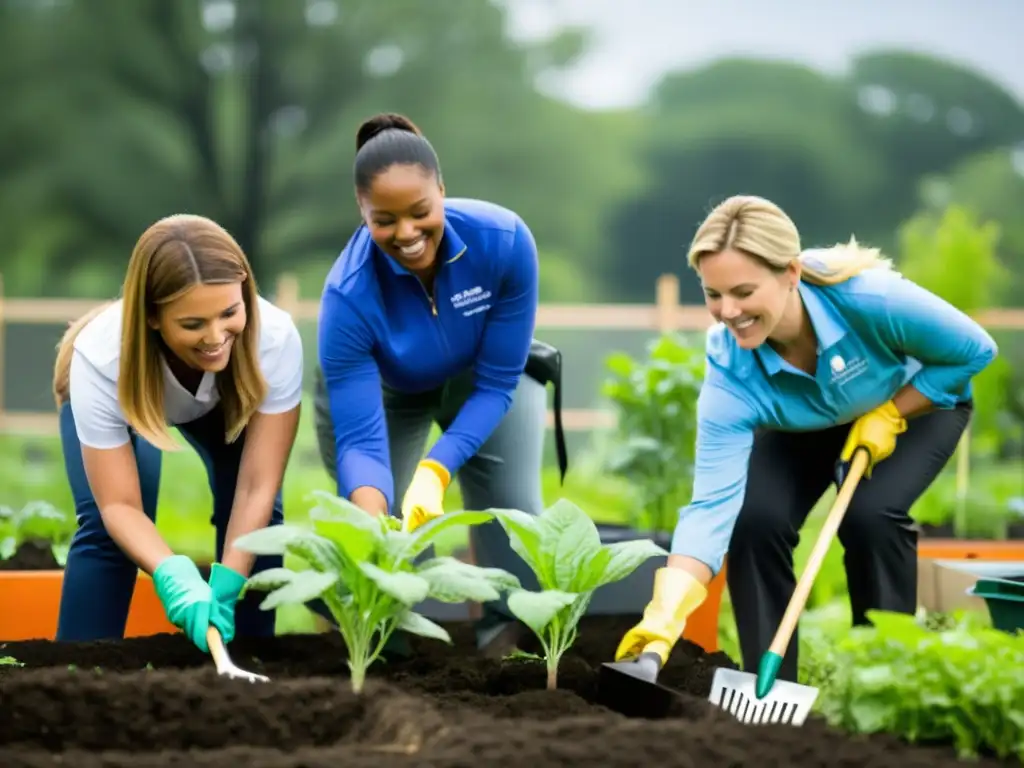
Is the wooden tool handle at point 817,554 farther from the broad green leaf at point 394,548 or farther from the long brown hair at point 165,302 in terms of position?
the long brown hair at point 165,302

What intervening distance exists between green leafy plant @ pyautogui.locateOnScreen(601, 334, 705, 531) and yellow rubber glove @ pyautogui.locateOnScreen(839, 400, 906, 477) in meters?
1.56

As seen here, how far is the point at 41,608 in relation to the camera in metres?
3.85

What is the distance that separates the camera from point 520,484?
12.1 ft

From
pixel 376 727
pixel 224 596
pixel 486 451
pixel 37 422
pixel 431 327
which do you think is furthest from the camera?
pixel 37 422

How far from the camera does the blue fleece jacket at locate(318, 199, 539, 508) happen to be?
3.25 meters

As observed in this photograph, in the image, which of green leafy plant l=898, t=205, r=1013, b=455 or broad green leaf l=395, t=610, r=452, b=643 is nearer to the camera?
broad green leaf l=395, t=610, r=452, b=643

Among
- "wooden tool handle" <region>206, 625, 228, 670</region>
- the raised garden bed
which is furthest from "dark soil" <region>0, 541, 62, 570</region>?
"wooden tool handle" <region>206, 625, 228, 670</region>

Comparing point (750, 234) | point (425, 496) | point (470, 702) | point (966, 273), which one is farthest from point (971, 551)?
point (470, 702)

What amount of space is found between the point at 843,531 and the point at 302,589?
137cm

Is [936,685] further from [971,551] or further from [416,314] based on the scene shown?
[971,551]

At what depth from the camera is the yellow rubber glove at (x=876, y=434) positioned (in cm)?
310

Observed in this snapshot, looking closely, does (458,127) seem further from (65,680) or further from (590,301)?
(65,680)

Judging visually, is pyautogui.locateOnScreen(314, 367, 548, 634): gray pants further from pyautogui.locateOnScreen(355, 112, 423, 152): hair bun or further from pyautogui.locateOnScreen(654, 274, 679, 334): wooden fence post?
pyautogui.locateOnScreen(654, 274, 679, 334): wooden fence post

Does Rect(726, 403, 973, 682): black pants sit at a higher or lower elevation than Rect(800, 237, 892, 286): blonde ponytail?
lower
